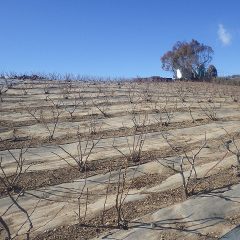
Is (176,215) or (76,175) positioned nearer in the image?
(176,215)

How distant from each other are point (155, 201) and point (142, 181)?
70 centimetres

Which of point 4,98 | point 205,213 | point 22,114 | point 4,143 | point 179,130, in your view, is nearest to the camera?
point 205,213

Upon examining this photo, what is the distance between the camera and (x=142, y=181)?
217 inches

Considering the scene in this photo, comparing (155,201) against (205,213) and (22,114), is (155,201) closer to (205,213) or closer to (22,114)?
(205,213)

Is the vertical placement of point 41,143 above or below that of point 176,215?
above

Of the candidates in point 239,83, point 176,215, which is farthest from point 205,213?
point 239,83

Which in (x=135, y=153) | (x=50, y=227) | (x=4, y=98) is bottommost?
(x=50, y=227)

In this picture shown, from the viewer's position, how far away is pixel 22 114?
9.98 meters

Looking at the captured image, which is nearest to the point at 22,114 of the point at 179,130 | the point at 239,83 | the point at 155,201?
the point at 179,130

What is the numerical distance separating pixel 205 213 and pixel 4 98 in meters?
9.23

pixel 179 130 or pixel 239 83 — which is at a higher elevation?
pixel 239 83

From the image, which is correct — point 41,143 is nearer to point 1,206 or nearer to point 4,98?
point 1,206

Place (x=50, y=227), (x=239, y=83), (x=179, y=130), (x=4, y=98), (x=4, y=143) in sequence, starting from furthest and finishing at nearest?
(x=239, y=83) → (x=4, y=98) → (x=179, y=130) → (x=4, y=143) → (x=50, y=227)

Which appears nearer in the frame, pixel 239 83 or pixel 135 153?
pixel 135 153
